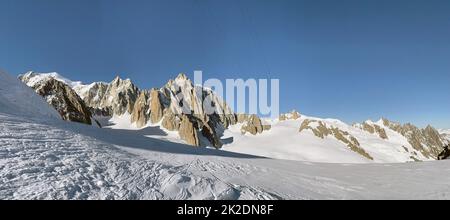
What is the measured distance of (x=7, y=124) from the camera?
15516mm

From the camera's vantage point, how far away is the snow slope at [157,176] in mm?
9242

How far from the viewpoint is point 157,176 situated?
36.9 ft

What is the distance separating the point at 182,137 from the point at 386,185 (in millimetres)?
146960

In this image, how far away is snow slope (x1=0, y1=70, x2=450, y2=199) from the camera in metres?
9.24

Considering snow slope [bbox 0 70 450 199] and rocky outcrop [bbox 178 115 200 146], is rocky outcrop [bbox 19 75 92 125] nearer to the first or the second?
rocky outcrop [bbox 178 115 200 146]

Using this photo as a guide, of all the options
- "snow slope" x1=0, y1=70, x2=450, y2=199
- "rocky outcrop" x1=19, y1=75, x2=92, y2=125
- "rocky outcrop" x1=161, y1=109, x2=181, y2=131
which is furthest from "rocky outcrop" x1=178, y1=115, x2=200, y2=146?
"snow slope" x1=0, y1=70, x2=450, y2=199

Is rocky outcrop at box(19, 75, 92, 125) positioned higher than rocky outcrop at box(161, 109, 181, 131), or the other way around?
rocky outcrop at box(19, 75, 92, 125)

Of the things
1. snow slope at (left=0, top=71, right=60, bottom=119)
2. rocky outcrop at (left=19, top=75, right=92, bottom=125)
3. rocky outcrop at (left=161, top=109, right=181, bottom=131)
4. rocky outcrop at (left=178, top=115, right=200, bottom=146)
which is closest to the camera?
snow slope at (left=0, top=71, right=60, bottom=119)

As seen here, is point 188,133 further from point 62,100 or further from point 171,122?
point 62,100

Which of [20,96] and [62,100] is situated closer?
[20,96]

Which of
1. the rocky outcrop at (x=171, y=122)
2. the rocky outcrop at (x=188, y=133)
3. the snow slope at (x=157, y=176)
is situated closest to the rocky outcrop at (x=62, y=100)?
the rocky outcrop at (x=188, y=133)

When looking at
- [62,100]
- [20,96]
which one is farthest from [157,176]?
[62,100]
